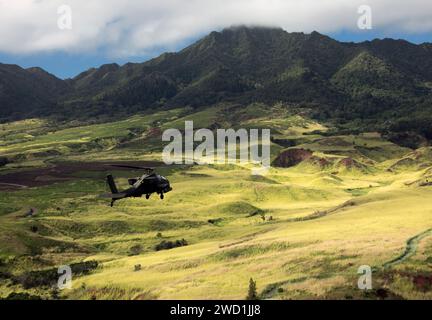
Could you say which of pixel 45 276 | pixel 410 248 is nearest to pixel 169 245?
pixel 45 276

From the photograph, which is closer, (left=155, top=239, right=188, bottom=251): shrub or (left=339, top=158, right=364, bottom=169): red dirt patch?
(left=155, top=239, right=188, bottom=251): shrub

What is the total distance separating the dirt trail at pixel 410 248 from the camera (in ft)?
149

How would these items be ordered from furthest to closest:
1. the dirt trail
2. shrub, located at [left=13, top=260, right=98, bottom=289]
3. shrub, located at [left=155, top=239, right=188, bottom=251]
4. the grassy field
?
shrub, located at [left=155, top=239, right=188, bottom=251] < shrub, located at [left=13, top=260, right=98, bottom=289] < the dirt trail < the grassy field

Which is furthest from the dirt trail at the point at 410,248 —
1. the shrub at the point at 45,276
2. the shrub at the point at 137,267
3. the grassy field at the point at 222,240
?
the shrub at the point at 45,276

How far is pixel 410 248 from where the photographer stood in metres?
50.5

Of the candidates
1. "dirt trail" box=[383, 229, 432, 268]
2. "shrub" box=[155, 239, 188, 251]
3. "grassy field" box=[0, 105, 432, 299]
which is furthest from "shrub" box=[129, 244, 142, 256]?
"dirt trail" box=[383, 229, 432, 268]

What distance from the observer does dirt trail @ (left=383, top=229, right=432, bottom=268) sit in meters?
45.5

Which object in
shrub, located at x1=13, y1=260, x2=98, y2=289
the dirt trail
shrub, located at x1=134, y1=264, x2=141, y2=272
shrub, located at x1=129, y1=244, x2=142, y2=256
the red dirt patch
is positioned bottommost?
shrub, located at x1=129, y1=244, x2=142, y2=256

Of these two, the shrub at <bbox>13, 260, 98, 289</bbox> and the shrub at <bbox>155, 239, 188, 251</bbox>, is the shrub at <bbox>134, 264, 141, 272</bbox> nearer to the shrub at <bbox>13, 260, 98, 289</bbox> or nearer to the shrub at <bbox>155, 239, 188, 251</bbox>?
the shrub at <bbox>13, 260, 98, 289</bbox>
